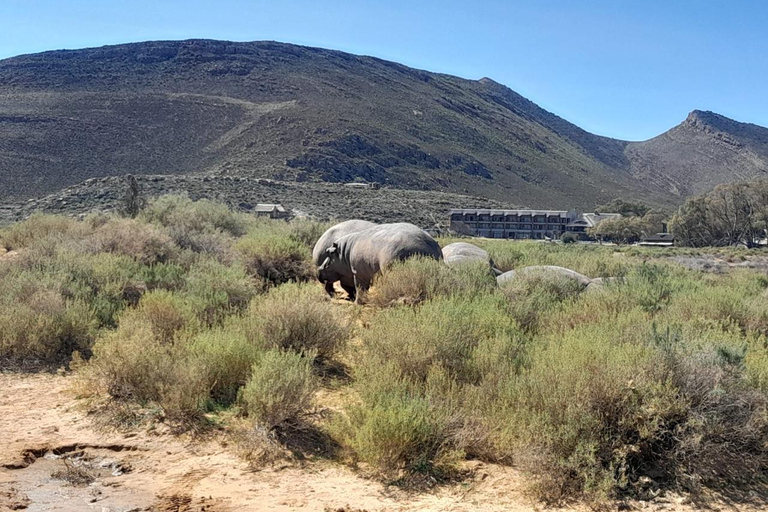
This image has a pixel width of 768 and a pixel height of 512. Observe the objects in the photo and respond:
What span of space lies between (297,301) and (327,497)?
10.7 ft

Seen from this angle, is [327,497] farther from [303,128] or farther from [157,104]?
[157,104]

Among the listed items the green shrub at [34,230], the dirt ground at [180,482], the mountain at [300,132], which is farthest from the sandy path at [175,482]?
the mountain at [300,132]

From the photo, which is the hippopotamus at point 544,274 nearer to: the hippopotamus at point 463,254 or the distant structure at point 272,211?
the hippopotamus at point 463,254

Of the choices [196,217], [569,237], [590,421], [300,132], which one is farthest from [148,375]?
[300,132]

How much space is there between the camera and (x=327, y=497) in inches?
169

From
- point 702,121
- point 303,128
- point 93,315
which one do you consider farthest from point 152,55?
point 702,121

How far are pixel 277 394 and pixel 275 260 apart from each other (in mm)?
8090

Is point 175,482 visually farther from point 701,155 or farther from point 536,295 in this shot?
point 701,155

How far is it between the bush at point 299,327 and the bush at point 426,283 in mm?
1344

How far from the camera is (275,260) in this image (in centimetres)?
1313

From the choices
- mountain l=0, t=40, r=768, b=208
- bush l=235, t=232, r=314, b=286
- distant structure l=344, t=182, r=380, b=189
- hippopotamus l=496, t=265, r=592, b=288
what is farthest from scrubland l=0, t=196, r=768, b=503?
distant structure l=344, t=182, r=380, b=189

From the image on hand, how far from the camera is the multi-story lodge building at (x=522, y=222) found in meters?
53.7

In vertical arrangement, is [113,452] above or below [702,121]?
below

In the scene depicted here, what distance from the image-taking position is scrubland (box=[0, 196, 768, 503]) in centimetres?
436
